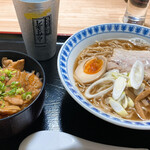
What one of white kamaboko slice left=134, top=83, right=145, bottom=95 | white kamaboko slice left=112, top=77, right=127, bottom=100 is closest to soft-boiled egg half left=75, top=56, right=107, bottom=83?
white kamaboko slice left=112, top=77, right=127, bottom=100

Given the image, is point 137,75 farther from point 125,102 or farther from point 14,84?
point 14,84

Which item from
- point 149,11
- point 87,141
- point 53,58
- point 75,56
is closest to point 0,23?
point 53,58

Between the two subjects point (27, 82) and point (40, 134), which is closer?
point (40, 134)

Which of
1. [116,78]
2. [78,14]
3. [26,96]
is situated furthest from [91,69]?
[78,14]

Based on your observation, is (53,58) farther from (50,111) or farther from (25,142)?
(25,142)

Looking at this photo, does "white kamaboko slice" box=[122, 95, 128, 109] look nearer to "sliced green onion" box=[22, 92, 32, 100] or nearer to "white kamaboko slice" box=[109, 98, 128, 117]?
"white kamaboko slice" box=[109, 98, 128, 117]

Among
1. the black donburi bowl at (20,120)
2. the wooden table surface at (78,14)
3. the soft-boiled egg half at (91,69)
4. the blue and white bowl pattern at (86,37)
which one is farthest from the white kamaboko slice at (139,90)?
the wooden table surface at (78,14)

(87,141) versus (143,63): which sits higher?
(143,63)
